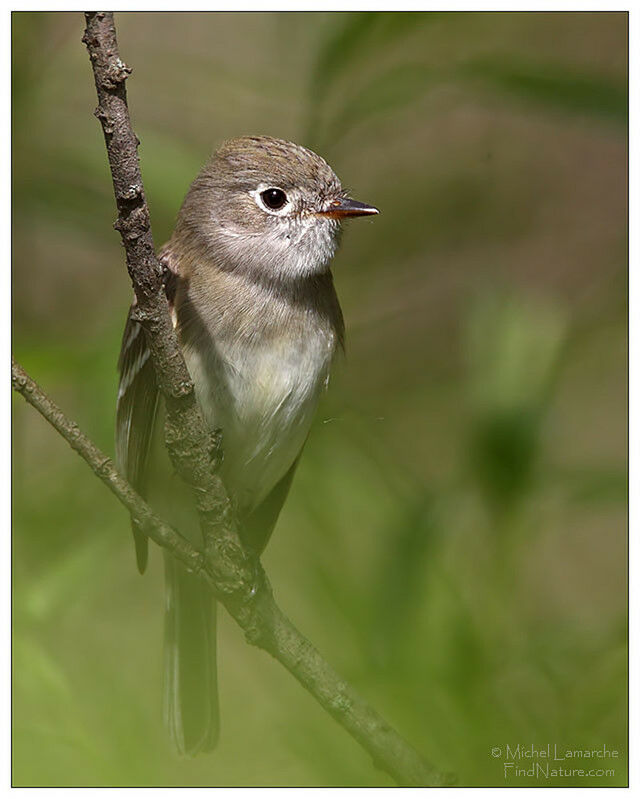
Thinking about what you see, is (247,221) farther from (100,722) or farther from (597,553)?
(597,553)

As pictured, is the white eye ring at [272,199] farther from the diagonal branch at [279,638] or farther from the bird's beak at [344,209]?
the diagonal branch at [279,638]

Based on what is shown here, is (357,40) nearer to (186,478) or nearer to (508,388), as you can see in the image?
(508,388)

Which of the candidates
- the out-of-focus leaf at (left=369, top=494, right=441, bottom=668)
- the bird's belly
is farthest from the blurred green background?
the bird's belly

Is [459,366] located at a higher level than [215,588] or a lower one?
higher

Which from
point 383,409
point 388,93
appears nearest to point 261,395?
point 383,409

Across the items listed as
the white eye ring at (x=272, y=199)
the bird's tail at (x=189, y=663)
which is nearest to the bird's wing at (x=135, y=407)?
the bird's tail at (x=189, y=663)

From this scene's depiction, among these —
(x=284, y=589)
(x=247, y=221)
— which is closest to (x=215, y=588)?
(x=284, y=589)
